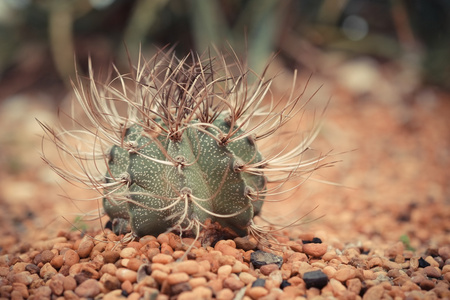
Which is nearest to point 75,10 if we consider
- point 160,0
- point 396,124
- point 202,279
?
point 160,0

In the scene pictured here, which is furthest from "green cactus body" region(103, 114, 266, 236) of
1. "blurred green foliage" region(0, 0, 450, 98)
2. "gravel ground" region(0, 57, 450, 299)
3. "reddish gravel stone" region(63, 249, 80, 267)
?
"blurred green foliage" region(0, 0, 450, 98)

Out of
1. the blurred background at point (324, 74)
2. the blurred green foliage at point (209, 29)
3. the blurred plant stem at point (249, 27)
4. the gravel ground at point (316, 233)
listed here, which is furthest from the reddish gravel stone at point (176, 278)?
the blurred green foliage at point (209, 29)

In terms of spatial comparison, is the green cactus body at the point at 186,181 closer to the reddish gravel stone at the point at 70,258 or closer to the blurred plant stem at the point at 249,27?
the reddish gravel stone at the point at 70,258

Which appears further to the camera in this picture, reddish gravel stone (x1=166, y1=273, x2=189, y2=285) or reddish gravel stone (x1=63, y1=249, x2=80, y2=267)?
reddish gravel stone (x1=63, y1=249, x2=80, y2=267)

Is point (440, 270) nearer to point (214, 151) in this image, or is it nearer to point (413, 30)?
point (214, 151)

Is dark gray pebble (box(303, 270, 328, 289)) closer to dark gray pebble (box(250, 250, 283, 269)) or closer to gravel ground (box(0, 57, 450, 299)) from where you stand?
gravel ground (box(0, 57, 450, 299))

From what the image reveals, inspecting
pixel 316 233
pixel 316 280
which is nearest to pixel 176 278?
pixel 316 280

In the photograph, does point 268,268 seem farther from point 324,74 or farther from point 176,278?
point 324,74
